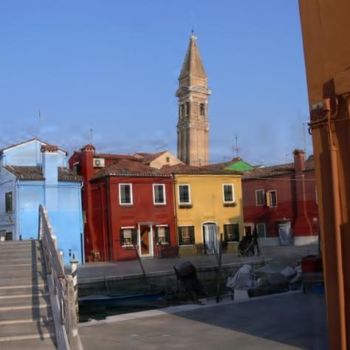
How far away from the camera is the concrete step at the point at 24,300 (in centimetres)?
1075

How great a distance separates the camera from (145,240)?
4012 centimetres

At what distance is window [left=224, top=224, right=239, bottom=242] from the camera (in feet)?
140

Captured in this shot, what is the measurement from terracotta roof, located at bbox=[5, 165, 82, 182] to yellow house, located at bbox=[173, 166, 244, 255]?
7.81 meters

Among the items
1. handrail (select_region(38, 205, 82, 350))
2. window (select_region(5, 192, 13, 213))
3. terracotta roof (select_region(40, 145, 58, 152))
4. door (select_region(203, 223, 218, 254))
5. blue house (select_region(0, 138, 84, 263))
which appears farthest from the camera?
door (select_region(203, 223, 218, 254))

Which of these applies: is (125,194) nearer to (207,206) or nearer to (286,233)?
(207,206)

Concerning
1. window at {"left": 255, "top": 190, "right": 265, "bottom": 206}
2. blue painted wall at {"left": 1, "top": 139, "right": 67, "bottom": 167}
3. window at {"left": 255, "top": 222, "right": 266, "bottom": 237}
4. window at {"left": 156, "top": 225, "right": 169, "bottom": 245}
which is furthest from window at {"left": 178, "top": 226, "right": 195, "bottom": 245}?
window at {"left": 255, "top": 190, "right": 265, "bottom": 206}

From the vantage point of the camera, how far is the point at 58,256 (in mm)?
10602

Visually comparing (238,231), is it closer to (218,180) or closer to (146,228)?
(218,180)

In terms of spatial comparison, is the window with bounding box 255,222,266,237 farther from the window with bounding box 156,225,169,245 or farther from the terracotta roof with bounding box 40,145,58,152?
the terracotta roof with bounding box 40,145,58,152

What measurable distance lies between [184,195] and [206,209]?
A: 6.51 feet

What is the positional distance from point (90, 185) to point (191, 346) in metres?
32.1

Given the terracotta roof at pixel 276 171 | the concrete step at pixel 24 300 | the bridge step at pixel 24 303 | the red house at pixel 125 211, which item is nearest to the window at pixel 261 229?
the terracotta roof at pixel 276 171

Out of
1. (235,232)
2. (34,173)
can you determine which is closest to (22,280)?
(34,173)

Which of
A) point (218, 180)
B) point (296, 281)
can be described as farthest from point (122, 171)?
point (296, 281)
